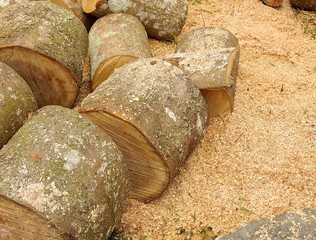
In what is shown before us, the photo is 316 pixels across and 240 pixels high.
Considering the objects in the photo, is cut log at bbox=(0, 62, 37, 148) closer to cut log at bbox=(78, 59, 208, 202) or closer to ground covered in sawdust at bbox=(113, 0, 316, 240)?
cut log at bbox=(78, 59, 208, 202)

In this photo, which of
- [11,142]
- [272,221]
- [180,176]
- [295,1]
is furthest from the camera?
[295,1]

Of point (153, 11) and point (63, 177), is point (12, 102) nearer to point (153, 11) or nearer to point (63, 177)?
point (63, 177)

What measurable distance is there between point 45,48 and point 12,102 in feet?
1.47

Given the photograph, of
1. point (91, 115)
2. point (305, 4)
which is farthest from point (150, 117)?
point (305, 4)

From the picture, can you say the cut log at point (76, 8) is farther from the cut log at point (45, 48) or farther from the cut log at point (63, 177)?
the cut log at point (63, 177)

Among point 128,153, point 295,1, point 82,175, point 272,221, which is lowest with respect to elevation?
point 295,1

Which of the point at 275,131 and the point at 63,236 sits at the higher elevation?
the point at 63,236

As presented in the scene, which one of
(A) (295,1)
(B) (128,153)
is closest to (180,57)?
(B) (128,153)

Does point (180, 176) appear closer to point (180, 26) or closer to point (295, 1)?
point (180, 26)

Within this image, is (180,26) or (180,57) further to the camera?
(180,26)

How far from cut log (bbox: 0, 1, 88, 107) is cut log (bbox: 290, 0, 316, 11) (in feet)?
8.44

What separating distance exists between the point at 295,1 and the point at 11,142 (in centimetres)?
354

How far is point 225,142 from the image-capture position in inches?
131

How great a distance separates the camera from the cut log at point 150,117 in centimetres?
271
